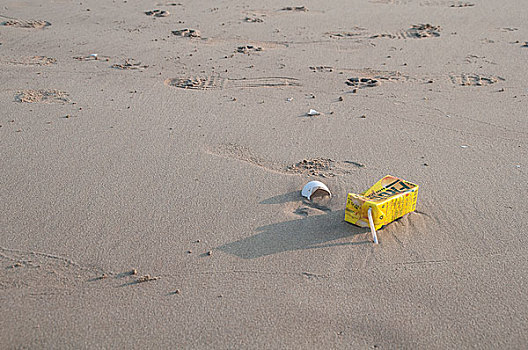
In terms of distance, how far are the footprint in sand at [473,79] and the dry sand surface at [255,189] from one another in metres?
0.04

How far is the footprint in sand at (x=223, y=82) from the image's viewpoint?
A: 5733mm

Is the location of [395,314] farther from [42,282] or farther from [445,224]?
[42,282]

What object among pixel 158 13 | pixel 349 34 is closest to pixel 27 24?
pixel 158 13

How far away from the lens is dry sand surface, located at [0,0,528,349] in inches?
107

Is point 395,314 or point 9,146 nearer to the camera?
point 395,314

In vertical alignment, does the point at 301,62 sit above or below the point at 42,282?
above

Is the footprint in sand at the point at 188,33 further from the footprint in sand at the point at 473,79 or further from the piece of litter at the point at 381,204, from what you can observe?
the piece of litter at the point at 381,204

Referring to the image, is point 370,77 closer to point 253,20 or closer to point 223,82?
point 223,82

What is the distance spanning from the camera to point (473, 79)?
5969mm

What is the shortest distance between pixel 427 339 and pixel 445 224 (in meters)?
1.09

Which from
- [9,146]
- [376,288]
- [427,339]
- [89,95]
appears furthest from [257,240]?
[89,95]

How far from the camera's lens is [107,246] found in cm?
321

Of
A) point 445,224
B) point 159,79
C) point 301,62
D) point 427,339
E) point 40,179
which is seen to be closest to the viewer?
point 427,339

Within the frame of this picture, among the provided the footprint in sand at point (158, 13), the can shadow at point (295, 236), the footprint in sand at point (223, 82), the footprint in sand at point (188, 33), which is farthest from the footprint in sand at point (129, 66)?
the can shadow at point (295, 236)
